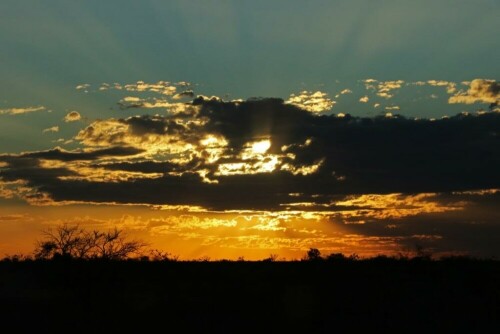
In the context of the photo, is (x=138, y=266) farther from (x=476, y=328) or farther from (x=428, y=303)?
(x=476, y=328)

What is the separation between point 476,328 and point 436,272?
11.7 m

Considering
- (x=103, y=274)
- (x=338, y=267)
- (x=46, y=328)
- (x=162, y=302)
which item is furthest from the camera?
(x=338, y=267)

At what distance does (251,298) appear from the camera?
45906 mm

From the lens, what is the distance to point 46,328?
133 ft

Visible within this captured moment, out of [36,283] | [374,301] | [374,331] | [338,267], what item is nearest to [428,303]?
[374,301]

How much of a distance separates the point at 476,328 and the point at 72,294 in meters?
24.2

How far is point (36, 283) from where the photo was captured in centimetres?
5125

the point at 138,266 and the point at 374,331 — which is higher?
the point at 138,266

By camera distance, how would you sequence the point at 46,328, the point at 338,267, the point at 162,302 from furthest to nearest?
1. the point at 338,267
2. the point at 162,302
3. the point at 46,328

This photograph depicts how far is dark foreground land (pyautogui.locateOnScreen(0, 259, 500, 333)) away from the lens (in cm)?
4134

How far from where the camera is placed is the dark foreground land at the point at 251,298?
4134 centimetres

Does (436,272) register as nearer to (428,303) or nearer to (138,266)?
(428,303)

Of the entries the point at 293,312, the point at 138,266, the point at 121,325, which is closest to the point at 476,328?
the point at 293,312

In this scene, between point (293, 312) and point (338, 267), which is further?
point (338, 267)
